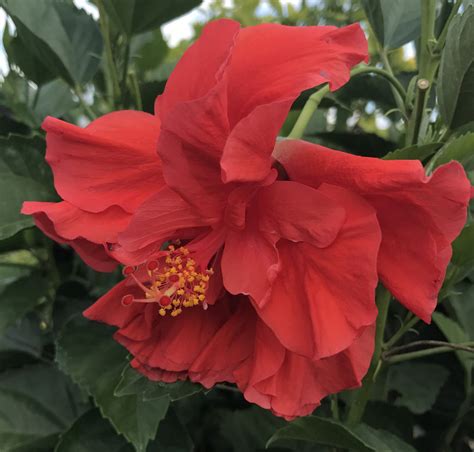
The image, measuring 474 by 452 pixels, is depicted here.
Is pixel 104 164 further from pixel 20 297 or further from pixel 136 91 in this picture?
pixel 20 297

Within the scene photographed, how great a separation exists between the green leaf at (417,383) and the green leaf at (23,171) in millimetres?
493

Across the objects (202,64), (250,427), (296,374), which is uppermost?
(202,64)

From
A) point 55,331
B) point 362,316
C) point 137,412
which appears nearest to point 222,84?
point 362,316

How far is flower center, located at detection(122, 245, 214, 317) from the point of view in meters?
0.49

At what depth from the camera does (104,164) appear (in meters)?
0.53

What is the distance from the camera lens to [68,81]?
0.81 m

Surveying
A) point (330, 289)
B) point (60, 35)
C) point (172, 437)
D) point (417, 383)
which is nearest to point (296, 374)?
point (330, 289)

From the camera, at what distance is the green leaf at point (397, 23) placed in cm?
69

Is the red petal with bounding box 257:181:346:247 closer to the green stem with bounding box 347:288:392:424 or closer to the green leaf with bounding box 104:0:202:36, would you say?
the green stem with bounding box 347:288:392:424

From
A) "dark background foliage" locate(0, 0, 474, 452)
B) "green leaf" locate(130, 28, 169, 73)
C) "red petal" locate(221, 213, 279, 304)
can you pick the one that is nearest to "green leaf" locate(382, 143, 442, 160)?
"dark background foliage" locate(0, 0, 474, 452)

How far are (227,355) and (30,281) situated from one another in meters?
0.44

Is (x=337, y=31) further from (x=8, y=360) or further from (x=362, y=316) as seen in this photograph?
(x=8, y=360)

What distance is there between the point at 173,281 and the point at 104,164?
0.11 metres

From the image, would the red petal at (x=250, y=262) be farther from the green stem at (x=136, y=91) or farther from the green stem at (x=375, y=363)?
the green stem at (x=136, y=91)
